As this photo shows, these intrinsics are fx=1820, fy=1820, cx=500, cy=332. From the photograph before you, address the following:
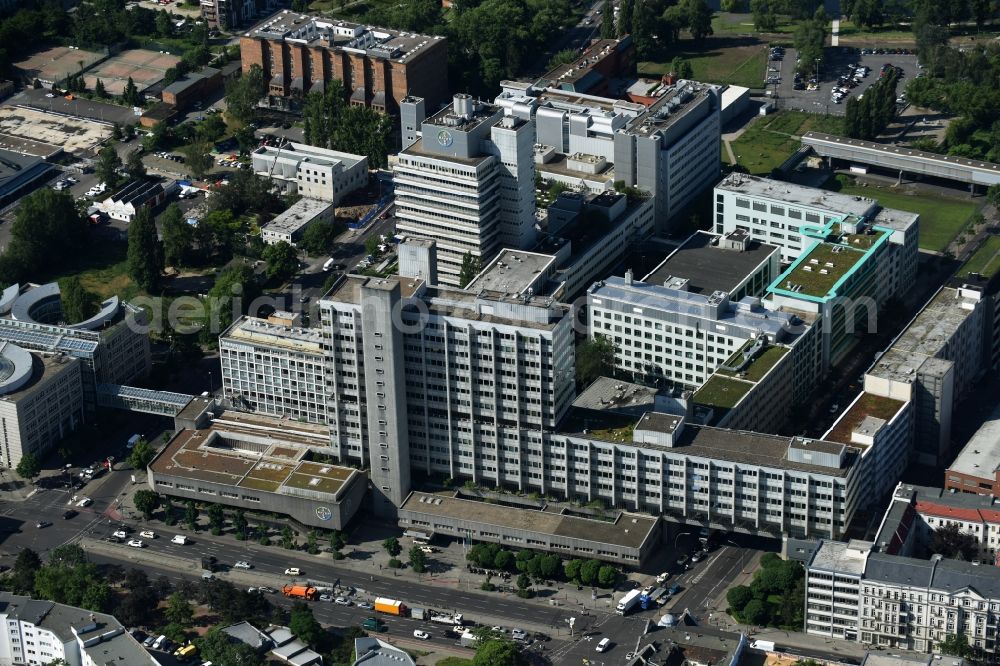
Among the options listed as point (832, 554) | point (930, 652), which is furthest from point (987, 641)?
point (832, 554)

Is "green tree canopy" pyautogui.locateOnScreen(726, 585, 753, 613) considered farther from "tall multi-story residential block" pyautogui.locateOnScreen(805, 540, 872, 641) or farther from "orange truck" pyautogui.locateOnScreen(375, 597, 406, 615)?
"orange truck" pyautogui.locateOnScreen(375, 597, 406, 615)

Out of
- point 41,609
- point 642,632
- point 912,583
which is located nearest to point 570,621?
point 642,632

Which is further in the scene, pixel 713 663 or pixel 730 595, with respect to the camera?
pixel 730 595

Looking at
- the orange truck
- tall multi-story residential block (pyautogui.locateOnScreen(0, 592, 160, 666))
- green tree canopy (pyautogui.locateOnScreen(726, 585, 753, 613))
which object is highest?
tall multi-story residential block (pyautogui.locateOnScreen(0, 592, 160, 666))

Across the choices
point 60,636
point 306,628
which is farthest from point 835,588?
point 60,636

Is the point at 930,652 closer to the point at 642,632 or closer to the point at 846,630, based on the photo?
the point at 846,630

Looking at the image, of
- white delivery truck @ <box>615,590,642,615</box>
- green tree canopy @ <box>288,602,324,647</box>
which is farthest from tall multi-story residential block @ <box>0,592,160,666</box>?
white delivery truck @ <box>615,590,642,615</box>

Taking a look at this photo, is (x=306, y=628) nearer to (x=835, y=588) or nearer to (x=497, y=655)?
(x=497, y=655)
